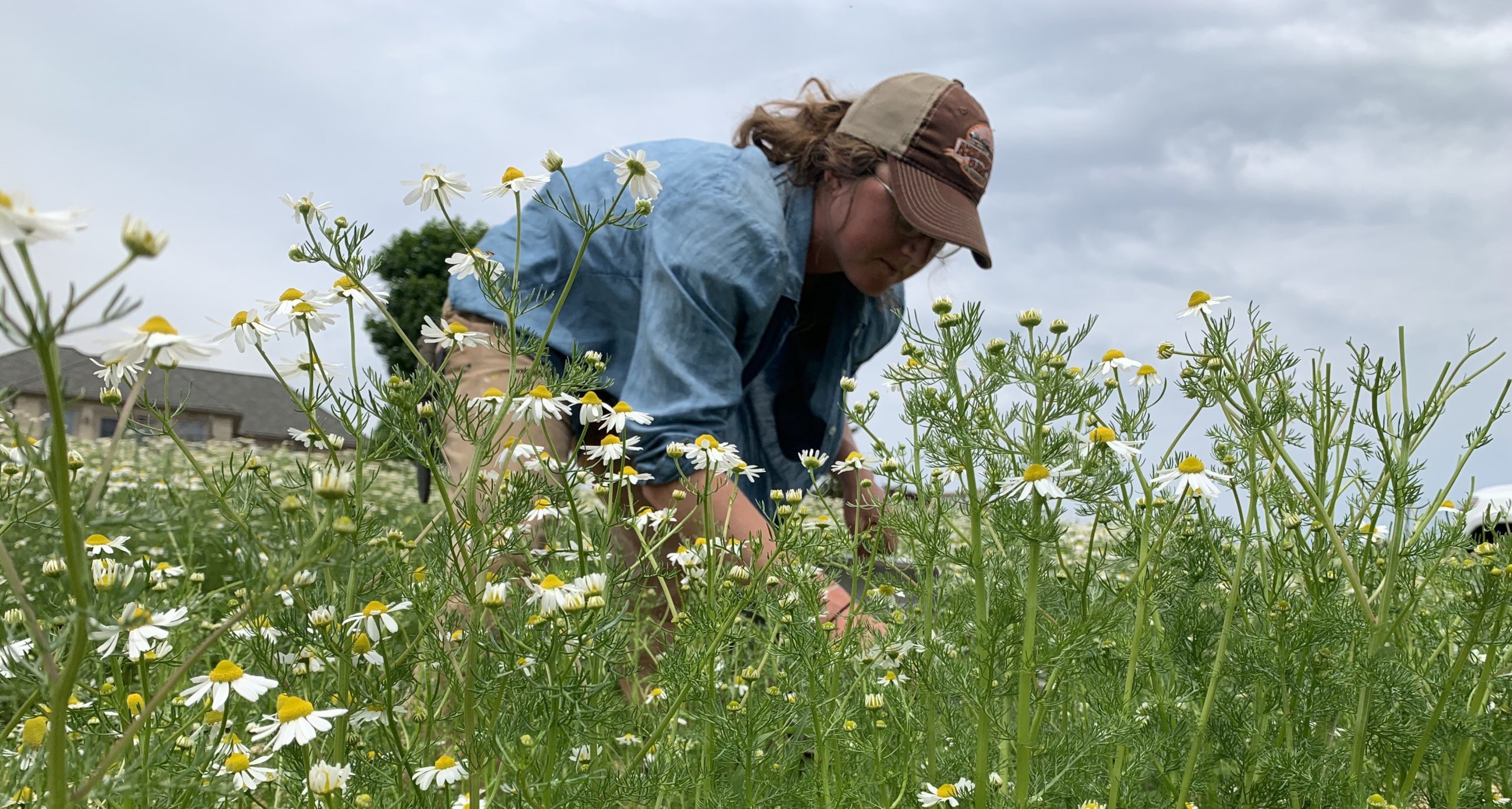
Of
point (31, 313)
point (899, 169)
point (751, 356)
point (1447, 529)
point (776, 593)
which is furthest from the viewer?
point (751, 356)

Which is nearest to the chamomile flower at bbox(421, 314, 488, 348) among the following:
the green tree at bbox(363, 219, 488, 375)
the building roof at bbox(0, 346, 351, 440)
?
the green tree at bbox(363, 219, 488, 375)

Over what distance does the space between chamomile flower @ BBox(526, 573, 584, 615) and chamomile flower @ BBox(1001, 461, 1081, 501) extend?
0.52 metres

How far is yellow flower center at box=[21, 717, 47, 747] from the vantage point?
1130 mm

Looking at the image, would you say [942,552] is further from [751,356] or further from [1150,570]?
[751,356]

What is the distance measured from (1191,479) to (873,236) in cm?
136

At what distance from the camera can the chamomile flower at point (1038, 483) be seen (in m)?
1.29

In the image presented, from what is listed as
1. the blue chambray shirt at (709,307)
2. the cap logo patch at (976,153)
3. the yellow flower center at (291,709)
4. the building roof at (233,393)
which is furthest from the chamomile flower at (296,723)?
the building roof at (233,393)

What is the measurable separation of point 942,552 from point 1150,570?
1.09 ft

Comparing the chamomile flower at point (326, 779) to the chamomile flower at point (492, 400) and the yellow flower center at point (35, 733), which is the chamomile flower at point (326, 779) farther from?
the chamomile flower at point (492, 400)

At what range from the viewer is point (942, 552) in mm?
1530

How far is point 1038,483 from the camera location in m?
1.30

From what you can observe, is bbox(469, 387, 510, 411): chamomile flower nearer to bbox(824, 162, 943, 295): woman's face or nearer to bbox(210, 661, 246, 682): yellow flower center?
bbox(210, 661, 246, 682): yellow flower center

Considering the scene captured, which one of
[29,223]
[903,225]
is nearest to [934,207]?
[903,225]

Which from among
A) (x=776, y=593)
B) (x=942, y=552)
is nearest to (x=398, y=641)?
(x=776, y=593)
